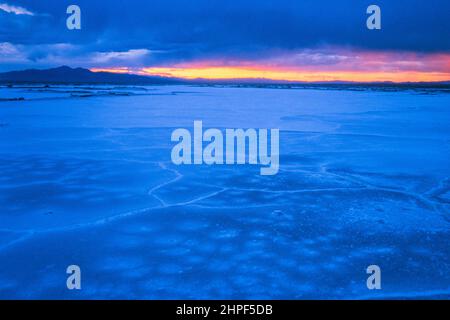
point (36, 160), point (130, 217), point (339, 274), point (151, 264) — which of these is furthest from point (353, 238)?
point (36, 160)

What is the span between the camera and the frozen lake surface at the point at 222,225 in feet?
9.24

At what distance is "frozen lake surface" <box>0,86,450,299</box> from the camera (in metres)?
2.82

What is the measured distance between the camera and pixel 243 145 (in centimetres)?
792

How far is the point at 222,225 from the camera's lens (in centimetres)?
380

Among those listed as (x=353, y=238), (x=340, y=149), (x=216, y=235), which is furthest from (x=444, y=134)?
(x=216, y=235)

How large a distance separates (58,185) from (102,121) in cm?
691

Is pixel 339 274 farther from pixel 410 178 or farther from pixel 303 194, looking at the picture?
pixel 410 178

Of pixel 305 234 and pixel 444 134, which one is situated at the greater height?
pixel 444 134

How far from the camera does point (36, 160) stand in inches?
253
